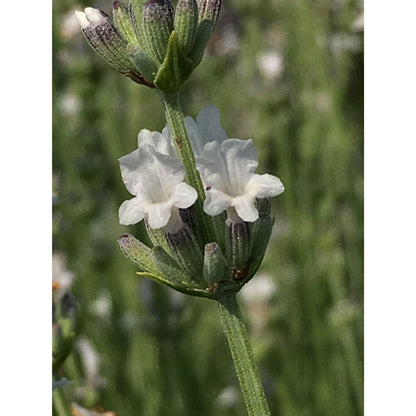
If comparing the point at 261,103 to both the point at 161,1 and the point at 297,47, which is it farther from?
the point at 161,1

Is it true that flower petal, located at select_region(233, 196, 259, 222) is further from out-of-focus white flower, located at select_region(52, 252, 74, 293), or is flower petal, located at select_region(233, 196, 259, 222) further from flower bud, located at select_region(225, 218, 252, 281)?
out-of-focus white flower, located at select_region(52, 252, 74, 293)

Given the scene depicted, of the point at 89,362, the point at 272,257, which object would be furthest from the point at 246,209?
the point at 272,257

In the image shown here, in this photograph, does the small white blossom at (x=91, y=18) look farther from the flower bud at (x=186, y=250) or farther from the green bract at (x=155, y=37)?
the flower bud at (x=186, y=250)

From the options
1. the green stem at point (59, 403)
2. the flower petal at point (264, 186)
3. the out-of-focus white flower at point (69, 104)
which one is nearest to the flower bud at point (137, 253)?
the flower petal at point (264, 186)

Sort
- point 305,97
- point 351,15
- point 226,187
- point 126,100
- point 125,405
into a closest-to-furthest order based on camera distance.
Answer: point 226,187
point 351,15
point 125,405
point 305,97
point 126,100

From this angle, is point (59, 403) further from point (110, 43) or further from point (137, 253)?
point (110, 43)
